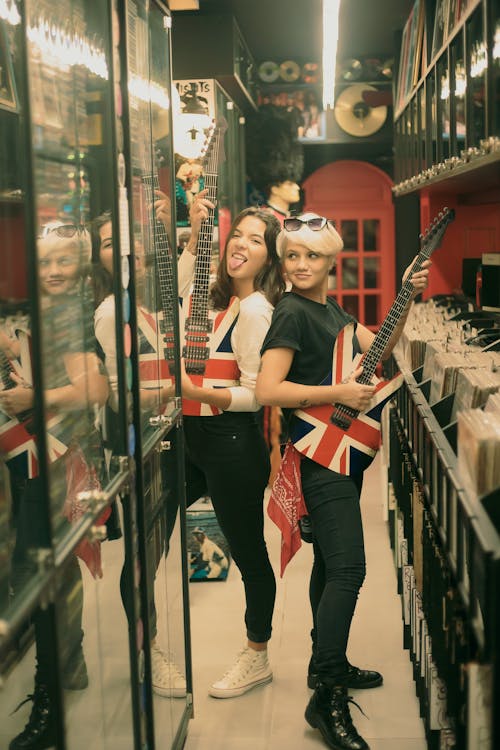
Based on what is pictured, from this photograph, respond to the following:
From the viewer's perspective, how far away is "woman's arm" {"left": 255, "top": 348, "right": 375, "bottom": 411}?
2990mm

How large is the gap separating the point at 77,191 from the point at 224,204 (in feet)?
13.5

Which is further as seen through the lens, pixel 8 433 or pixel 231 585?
pixel 231 585

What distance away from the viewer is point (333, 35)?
4773 millimetres

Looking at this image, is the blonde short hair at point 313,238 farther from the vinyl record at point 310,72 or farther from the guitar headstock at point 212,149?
the vinyl record at point 310,72

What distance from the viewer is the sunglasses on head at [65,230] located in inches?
68.8

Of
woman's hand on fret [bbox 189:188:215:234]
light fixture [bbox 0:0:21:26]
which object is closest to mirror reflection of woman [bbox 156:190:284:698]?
woman's hand on fret [bbox 189:188:215:234]

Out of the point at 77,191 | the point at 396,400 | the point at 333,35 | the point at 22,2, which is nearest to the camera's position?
the point at 22,2

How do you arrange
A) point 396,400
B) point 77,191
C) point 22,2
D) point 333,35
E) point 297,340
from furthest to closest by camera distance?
point 333,35 < point 396,400 < point 297,340 < point 77,191 < point 22,2

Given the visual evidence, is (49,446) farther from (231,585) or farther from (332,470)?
(231,585)

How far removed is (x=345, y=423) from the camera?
10.1 feet

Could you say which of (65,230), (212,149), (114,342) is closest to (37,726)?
(114,342)

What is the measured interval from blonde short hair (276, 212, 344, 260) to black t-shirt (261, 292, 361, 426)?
0.57 ft

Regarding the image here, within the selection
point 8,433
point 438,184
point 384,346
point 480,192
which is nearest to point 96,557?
point 8,433

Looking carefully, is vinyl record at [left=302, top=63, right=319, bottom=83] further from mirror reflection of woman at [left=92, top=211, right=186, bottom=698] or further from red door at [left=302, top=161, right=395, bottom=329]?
mirror reflection of woman at [left=92, top=211, right=186, bottom=698]
